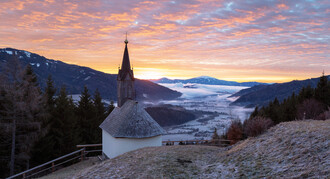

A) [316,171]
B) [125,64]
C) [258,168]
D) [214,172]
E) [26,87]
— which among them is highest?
[125,64]

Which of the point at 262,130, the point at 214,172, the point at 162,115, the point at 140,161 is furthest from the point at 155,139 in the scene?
the point at 162,115

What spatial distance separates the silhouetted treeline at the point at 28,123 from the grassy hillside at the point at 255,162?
46.0 feet

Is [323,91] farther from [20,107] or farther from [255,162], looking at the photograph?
[20,107]

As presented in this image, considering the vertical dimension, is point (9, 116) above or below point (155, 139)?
above

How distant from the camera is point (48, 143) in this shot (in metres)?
26.3

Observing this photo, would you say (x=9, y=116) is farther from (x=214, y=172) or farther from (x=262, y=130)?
(x=262, y=130)

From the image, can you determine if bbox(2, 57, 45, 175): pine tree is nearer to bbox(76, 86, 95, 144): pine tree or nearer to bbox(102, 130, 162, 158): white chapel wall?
bbox(102, 130, 162, 158): white chapel wall

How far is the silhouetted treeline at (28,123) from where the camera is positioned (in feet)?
65.5

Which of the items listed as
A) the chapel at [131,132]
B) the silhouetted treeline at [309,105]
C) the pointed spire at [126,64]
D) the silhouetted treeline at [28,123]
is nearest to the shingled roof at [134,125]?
the chapel at [131,132]

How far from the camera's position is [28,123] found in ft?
68.7

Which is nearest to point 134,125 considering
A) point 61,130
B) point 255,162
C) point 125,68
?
point 125,68

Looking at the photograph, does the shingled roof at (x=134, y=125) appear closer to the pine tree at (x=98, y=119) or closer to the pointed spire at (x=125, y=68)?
the pointed spire at (x=125, y=68)

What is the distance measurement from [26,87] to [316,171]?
24453mm

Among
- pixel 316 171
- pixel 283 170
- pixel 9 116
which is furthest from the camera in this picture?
pixel 9 116
